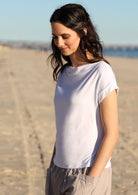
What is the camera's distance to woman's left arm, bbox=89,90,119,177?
1761 millimetres

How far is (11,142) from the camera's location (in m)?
6.03

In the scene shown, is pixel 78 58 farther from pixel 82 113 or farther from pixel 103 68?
pixel 82 113

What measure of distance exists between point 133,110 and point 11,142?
15.6ft

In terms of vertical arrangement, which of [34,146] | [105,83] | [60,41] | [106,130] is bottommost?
[34,146]

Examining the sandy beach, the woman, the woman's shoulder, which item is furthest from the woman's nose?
the sandy beach

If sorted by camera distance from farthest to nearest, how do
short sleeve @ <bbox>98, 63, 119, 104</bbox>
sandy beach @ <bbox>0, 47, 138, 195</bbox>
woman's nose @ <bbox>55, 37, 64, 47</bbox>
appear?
sandy beach @ <bbox>0, 47, 138, 195</bbox>
woman's nose @ <bbox>55, 37, 64, 47</bbox>
short sleeve @ <bbox>98, 63, 119, 104</bbox>

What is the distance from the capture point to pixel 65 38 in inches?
73.0

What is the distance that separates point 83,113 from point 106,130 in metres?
0.14

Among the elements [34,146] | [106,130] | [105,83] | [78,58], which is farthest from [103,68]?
[34,146]

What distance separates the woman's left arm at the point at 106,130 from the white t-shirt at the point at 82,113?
0.10 ft

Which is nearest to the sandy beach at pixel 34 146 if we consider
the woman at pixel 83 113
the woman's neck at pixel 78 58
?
the woman at pixel 83 113

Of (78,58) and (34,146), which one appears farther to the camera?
(34,146)

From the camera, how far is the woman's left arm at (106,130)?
→ 1.76 meters

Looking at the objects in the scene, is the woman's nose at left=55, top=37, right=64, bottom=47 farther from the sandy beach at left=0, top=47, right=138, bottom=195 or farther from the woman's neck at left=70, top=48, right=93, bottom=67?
the sandy beach at left=0, top=47, right=138, bottom=195
